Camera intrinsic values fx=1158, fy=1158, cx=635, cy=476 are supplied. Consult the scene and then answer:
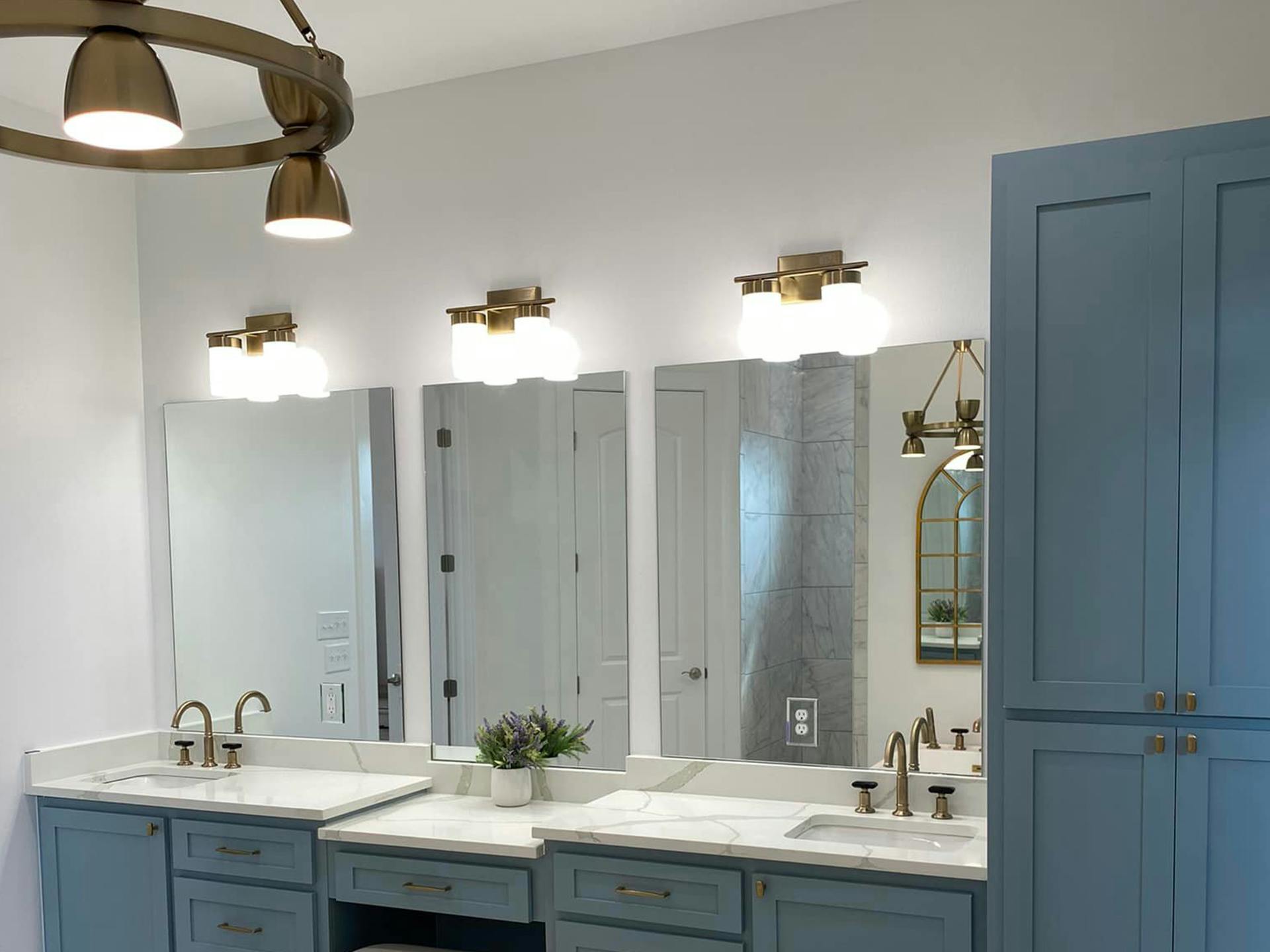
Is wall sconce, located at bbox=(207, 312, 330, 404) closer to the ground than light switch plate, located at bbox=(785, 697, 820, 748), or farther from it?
farther from it

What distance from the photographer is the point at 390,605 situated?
3.59 metres

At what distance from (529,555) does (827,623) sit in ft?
2.96

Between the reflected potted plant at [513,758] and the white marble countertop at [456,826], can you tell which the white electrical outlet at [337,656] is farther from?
the reflected potted plant at [513,758]

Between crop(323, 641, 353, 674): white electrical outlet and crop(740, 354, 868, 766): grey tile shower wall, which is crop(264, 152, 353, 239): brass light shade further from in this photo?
crop(323, 641, 353, 674): white electrical outlet

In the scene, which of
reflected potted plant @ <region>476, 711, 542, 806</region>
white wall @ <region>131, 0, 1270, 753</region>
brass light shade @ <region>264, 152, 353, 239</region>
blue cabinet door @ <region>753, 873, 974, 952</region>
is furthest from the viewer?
reflected potted plant @ <region>476, 711, 542, 806</region>

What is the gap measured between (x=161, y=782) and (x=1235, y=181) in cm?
343

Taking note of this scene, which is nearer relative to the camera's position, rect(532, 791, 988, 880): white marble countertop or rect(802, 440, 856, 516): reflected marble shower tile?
rect(532, 791, 988, 880): white marble countertop

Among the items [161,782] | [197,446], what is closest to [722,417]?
[197,446]

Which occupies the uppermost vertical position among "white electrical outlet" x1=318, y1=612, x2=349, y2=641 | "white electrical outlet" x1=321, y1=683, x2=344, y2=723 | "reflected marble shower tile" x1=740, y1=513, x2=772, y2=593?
"reflected marble shower tile" x1=740, y1=513, x2=772, y2=593

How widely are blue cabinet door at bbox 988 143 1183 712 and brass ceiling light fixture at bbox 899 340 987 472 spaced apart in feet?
1.62

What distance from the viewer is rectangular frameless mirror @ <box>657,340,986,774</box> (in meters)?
2.87

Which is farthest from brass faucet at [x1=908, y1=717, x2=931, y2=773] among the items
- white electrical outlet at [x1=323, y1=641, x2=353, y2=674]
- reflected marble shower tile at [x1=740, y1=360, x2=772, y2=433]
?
white electrical outlet at [x1=323, y1=641, x2=353, y2=674]

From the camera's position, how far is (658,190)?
322cm

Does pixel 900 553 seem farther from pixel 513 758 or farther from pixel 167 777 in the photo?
pixel 167 777
